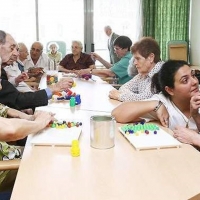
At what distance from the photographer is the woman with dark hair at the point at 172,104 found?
1759mm

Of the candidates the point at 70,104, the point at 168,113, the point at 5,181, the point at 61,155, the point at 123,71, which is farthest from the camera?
the point at 123,71

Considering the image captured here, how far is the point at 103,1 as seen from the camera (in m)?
6.36

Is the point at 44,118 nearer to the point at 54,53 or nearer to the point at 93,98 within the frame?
the point at 93,98

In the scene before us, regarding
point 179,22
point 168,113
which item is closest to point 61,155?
point 168,113

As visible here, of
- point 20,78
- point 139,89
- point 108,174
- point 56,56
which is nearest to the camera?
point 108,174

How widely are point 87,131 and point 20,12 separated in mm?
4997

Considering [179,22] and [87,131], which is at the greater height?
[179,22]

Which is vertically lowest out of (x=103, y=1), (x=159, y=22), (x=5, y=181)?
(x=5, y=181)

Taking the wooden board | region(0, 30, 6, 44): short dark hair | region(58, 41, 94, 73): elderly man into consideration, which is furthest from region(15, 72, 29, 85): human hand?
the wooden board

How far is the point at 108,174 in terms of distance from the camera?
3.62 ft

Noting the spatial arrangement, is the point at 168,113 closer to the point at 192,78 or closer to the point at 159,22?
the point at 192,78

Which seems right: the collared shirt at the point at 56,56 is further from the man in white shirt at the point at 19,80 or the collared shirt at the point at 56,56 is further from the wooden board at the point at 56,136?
the wooden board at the point at 56,136

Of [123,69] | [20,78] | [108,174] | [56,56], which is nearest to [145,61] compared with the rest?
[123,69]

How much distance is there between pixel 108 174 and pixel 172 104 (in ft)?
2.82
